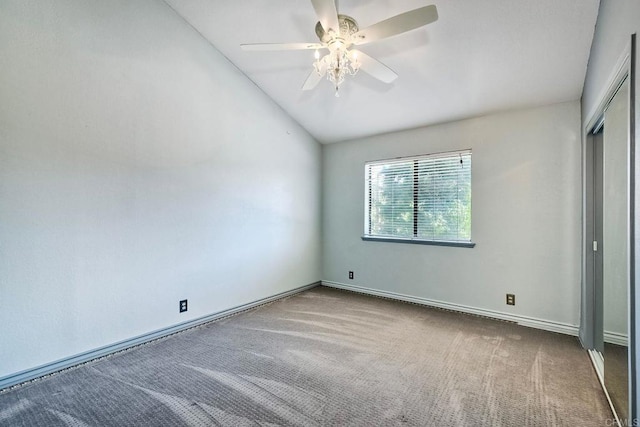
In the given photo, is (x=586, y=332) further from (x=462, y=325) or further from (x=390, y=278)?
(x=390, y=278)

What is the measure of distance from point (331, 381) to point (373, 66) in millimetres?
2261

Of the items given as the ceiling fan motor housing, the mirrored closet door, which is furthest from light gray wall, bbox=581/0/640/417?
the ceiling fan motor housing

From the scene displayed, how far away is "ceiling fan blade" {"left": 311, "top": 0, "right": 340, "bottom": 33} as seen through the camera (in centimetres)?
164

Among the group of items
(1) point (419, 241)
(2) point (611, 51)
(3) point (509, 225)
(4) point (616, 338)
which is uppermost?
(2) point (611, 51)

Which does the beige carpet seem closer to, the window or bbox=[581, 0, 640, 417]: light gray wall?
bbox=[581, 0, 640, 417]: light gray wall

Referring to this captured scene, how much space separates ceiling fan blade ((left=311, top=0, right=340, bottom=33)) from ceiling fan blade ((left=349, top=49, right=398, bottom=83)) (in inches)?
10.2

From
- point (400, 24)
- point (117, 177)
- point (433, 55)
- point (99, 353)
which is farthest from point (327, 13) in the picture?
point (99, 353)

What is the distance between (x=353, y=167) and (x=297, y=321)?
226 centimetres

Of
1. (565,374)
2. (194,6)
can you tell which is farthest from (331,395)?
(194,6)

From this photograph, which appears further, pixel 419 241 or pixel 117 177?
pixel 419 241

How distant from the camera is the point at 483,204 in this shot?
3.31 m

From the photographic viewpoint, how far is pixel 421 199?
Result: 3.77m

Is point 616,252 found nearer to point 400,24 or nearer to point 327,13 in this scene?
point 400,24

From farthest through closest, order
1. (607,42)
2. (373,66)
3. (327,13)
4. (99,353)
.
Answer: (99,353), (373,66), (607,42), (327,13)
